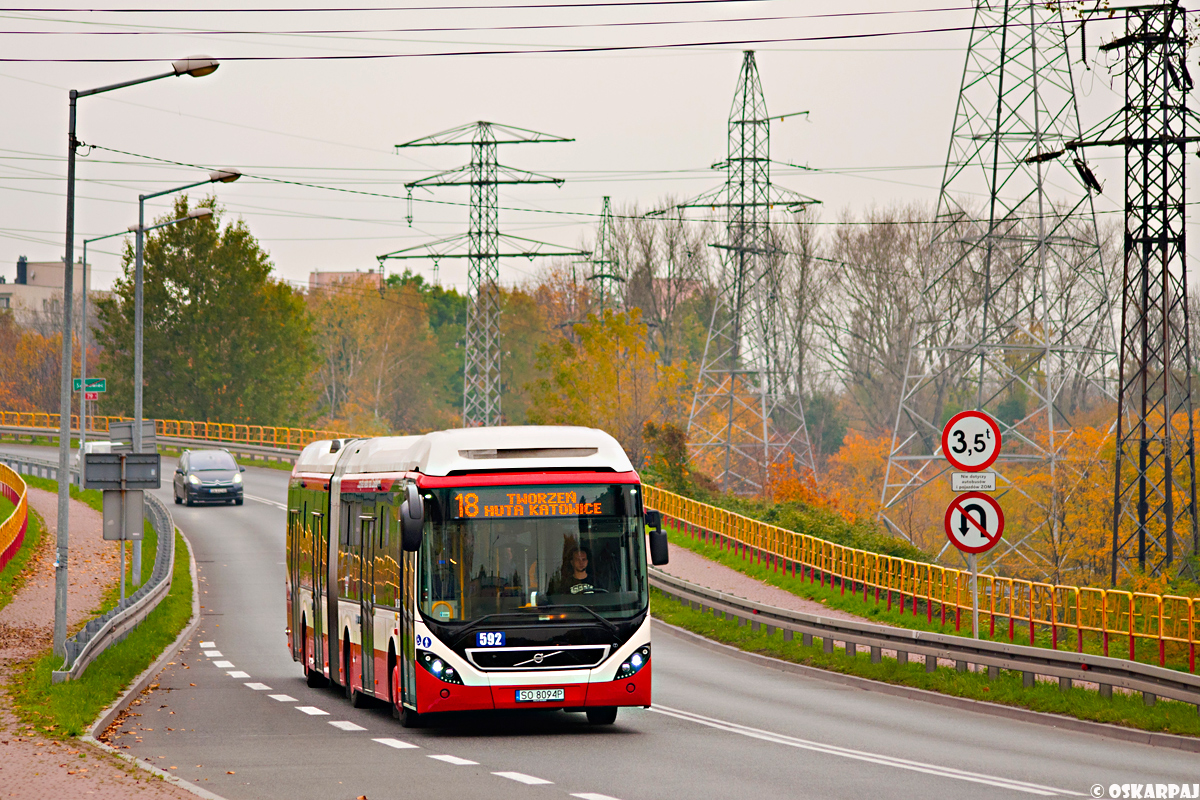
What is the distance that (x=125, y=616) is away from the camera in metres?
23.7

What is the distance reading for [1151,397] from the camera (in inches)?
2559

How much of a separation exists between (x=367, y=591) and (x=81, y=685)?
3.77 m

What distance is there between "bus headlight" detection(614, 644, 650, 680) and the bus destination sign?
132 cm

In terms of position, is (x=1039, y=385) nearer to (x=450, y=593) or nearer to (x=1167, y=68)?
(x=1167, y=68)

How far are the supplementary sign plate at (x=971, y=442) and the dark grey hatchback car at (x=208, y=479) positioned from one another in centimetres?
4050

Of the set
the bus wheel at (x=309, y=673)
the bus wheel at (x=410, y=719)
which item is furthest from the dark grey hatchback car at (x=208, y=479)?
the bus wheel at (x=410, y=719)

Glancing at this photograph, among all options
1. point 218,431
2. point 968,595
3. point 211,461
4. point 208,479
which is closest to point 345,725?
point 968,595

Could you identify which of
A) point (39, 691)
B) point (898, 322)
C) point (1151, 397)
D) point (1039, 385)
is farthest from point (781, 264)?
point (39, 691)

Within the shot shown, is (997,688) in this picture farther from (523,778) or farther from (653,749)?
(523,778)

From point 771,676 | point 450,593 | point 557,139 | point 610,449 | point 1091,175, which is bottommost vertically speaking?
point 771,676

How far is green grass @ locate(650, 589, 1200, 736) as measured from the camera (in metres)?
14.8

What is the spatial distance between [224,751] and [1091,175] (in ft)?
86.8

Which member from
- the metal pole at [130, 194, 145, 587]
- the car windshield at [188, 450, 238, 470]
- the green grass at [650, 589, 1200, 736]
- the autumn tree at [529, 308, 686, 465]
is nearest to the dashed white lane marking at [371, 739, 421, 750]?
the green grass at [650, 589, 1200, 736]

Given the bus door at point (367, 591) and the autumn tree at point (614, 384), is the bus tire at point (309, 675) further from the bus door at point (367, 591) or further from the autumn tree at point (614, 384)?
the autumn tree at point (614, 384)
